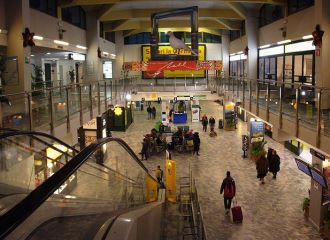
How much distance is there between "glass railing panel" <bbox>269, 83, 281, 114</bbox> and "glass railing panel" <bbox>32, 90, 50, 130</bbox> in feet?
21.1

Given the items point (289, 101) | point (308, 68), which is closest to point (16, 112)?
point (289, 101)

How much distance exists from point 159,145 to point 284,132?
1264 centimetres

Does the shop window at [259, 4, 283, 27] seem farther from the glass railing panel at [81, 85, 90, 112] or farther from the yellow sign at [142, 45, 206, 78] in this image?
the glass railing panel at [81, 85, 90, 112]

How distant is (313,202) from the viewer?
12383 millimetres

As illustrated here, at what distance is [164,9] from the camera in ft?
101

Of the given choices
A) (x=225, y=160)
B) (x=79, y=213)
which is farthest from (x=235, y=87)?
(x=79, y=213)

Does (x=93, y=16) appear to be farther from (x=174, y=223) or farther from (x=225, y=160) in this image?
(x=174, y=223)

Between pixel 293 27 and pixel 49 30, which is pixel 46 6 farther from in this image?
pixel 293 27

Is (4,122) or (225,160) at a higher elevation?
(4,122)

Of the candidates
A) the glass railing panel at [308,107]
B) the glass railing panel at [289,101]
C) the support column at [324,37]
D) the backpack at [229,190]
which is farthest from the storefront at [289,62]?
the glass railing panel at [308,107]

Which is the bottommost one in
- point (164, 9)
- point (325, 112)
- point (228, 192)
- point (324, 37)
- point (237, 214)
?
point (237, 214)

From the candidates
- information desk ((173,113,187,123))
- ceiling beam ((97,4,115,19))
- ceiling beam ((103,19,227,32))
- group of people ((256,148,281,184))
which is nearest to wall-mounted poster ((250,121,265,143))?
group of people ((256,148,281,184))

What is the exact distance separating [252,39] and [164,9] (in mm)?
7296

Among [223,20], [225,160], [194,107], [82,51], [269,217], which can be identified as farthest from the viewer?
[223,20]
